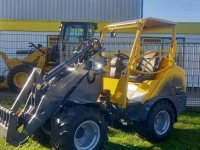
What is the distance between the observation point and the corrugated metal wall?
18969 millimetres

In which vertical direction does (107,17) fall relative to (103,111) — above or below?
above

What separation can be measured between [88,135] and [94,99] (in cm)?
68

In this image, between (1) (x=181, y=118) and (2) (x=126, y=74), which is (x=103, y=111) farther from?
(1) (x=181, y=118)

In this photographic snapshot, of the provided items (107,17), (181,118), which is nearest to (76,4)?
(107,17)

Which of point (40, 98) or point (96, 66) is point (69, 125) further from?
point (96, 66)

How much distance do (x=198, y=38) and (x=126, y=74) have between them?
10.2 metres

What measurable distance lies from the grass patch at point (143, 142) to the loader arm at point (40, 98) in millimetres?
888

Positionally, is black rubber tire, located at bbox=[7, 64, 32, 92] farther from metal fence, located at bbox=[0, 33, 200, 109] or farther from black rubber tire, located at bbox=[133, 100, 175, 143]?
black rubber tire, located at bbox=[133, 100, 175, 143]

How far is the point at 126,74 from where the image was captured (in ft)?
19.2

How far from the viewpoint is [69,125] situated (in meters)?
4.88

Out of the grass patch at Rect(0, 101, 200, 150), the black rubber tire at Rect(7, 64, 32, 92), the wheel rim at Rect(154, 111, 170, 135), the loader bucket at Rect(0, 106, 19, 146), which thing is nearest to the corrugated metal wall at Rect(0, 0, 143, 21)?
the black rubber tire at Rect(7, 64, 32, 92)

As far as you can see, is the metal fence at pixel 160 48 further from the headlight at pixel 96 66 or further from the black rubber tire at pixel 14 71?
the headlight at pixel 96 66

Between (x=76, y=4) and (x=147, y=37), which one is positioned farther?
(x=76, y=4)

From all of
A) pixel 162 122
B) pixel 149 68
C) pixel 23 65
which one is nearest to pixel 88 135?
pixel 162 122
